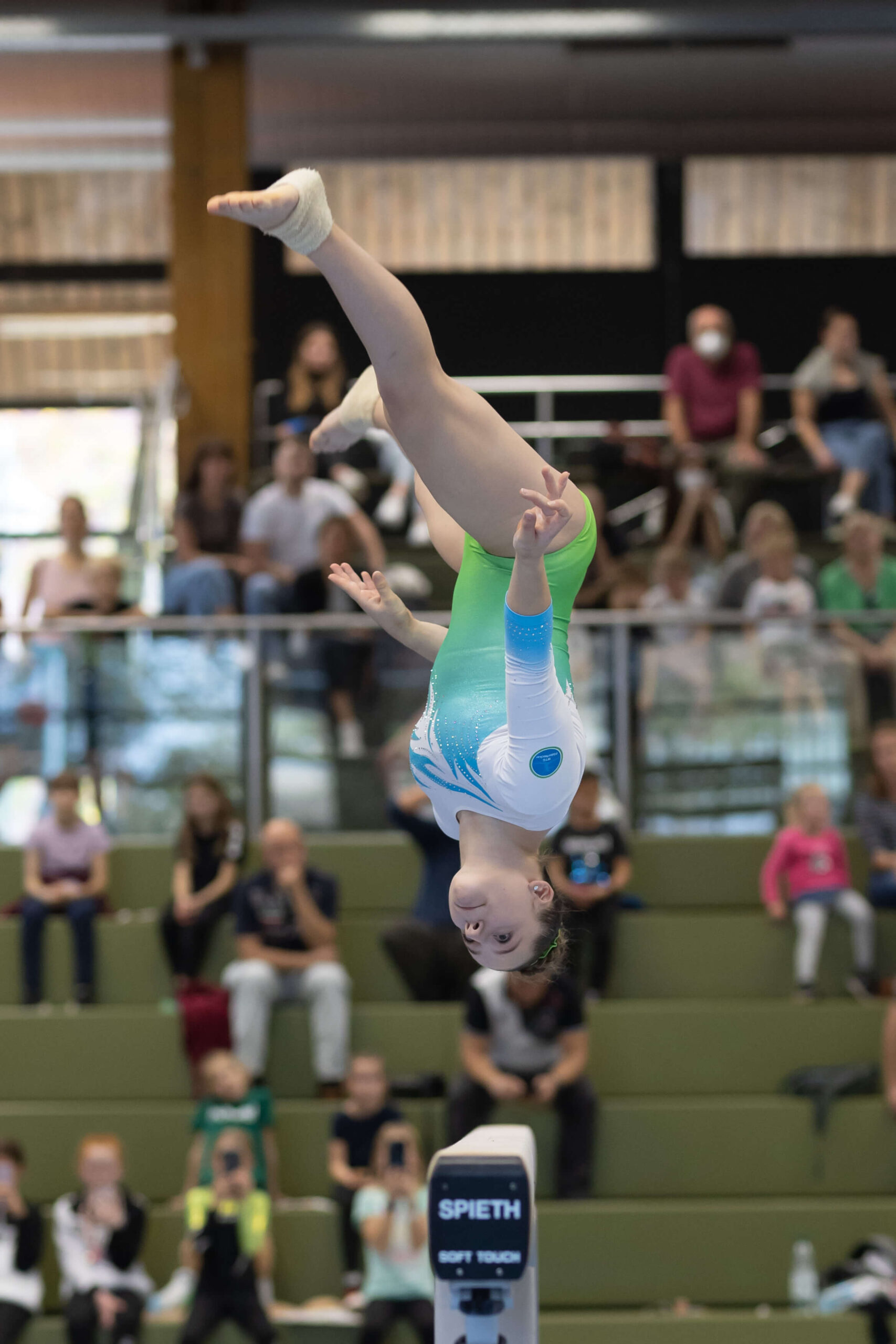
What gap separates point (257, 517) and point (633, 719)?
2.08 m

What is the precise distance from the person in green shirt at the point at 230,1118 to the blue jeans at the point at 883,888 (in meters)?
2.71

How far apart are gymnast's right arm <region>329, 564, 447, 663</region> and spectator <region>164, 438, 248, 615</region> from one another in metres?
4.15

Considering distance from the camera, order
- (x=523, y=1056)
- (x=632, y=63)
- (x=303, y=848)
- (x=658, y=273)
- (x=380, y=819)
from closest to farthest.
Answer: (x=523, y=1056), (x=303, y=848), (x=380, y=819), (x=632, y=63), (x=658, y=273)

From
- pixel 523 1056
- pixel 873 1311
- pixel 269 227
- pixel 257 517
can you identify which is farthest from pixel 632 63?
pixel 269 227

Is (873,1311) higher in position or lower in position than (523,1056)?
lower

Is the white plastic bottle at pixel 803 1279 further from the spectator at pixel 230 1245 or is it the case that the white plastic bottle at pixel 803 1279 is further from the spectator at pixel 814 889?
the spectator at pixel 230 1245

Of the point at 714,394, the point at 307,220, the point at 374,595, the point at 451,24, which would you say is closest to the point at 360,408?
the point at 374,595

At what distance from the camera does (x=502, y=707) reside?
11.5 feet

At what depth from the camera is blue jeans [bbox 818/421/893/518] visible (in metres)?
9.36

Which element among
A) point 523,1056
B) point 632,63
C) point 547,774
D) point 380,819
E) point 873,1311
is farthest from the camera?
point 632,63

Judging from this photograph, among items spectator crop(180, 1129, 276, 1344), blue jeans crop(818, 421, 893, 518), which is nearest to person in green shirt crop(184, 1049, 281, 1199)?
spectator crop(180, 1129, 276, 1344)

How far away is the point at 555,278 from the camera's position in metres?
13.4

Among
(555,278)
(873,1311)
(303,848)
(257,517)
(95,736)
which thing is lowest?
(873,1311)

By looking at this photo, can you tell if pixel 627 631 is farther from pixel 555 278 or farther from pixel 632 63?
pixel 555 278
